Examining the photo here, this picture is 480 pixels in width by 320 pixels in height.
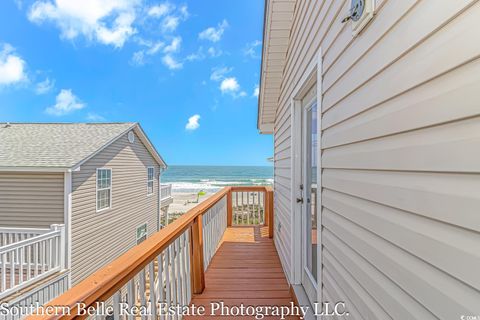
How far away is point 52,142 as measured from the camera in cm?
742

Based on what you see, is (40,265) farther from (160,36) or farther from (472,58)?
(160,36)

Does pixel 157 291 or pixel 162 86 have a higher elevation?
pixel 162 86

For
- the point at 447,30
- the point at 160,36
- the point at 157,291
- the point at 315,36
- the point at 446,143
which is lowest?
the point at 157,291

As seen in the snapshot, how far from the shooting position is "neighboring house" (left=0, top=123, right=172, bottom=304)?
567 cm

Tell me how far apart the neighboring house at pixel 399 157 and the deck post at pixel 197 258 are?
1.26m

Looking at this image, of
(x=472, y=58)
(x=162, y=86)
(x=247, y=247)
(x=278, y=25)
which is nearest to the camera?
(x=472, y=58)

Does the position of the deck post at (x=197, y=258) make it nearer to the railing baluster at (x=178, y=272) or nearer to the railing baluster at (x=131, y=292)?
the railing baluster at (x=178, y=272)

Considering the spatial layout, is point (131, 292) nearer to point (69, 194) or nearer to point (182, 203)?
point (69, 194)

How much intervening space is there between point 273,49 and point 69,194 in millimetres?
6042

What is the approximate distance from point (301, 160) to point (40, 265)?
644cm

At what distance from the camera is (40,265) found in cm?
551

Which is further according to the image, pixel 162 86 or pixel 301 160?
pixel 162 86

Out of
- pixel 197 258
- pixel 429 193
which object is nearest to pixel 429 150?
pixel 429 193

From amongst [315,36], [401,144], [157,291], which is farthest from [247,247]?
[401,144]
